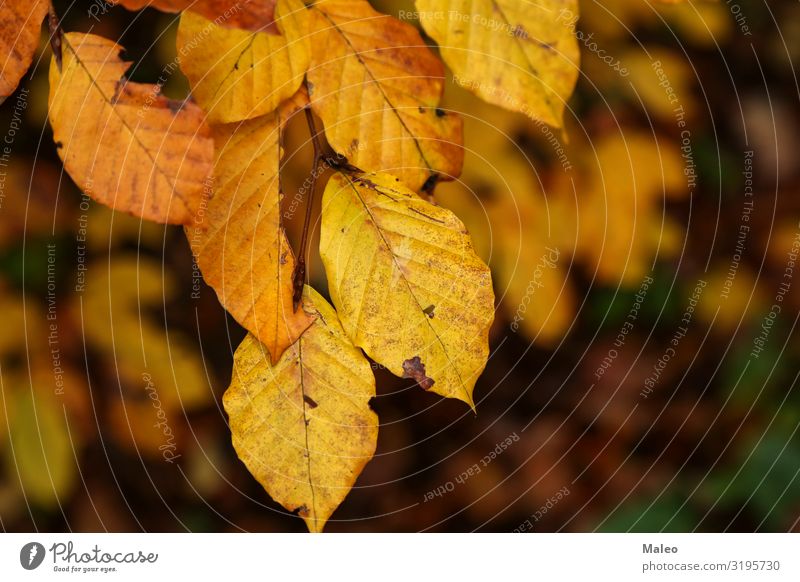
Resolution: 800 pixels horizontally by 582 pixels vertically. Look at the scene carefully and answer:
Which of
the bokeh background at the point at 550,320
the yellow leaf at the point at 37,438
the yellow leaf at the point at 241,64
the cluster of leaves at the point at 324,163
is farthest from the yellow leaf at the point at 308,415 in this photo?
the yellow leaf at the point at 37,438

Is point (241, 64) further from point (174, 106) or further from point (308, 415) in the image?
point (308, 415)

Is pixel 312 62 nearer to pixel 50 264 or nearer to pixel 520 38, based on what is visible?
pixel 520 38

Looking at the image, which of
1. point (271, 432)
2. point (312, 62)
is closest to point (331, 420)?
point (271, 432)
